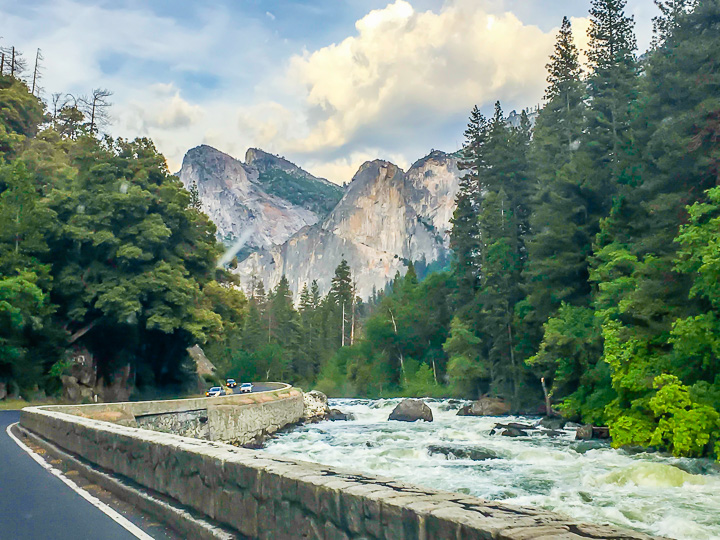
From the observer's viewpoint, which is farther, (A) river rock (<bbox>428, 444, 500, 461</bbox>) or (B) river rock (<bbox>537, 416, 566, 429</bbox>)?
(B) river rock (<bbox>537, 416, 566, 429</bbox>)

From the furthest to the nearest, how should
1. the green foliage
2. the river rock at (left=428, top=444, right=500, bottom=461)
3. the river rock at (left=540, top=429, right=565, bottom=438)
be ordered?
the green foliage
the river rock at (left=540, top=429, right=565, bottom=438)
the river rock at (left=428, top=444, right=500, bottom=461)

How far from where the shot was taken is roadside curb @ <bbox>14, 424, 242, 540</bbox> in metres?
6.63

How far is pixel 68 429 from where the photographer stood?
1410 centimetres

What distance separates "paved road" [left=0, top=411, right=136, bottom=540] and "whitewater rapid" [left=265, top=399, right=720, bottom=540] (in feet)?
13.6

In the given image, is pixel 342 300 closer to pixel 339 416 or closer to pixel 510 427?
pixel 339 416

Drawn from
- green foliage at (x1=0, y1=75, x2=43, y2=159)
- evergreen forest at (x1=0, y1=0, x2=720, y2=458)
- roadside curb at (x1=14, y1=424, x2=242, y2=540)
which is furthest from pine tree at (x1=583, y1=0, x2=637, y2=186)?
green foliage at (x1=0, y1=75, x2=43, y2=159)

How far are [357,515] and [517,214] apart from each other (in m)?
54.7

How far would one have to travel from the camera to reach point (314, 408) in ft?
141

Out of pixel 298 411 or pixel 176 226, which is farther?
pixel 176 226

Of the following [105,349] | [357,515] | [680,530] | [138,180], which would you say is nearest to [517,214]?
[138,180]

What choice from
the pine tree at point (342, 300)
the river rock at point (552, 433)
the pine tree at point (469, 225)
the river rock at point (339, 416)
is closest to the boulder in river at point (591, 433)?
the river rock at point (552, 433)

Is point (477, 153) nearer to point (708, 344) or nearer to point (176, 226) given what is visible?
point (176, 226)

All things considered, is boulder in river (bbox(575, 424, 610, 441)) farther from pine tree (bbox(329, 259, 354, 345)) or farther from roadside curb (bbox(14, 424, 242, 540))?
pine tree (bbox(329, 259, 354, 345))

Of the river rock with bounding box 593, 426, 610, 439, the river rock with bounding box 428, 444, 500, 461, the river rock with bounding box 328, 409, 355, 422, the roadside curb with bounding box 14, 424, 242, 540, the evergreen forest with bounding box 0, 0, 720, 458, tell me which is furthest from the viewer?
the river rock with bounding box 328, 409, 355, 422
